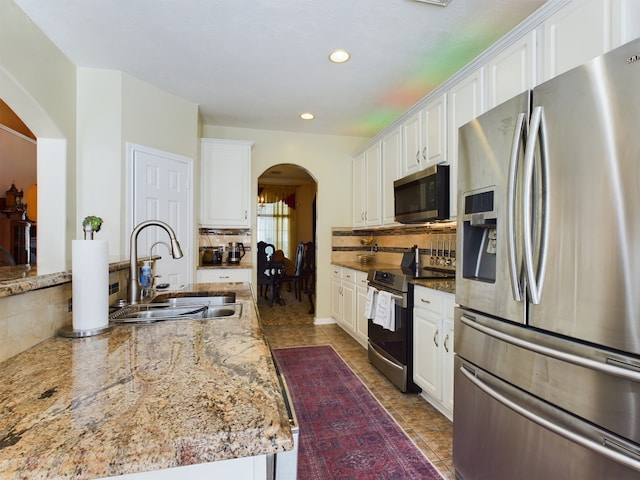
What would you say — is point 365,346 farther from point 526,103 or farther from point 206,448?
point 206,448

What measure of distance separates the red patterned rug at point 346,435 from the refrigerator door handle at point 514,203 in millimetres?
1088

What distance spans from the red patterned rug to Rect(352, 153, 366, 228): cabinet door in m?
2.05

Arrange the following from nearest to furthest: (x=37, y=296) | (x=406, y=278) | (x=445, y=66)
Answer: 1. (x=37, y=296)
2. (x=406, y=278)
3. (x=445, y=66)

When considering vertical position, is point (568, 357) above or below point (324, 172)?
below

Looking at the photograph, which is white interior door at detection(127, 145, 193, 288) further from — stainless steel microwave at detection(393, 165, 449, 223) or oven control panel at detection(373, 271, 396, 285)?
stainless steel microwave at detection(393, 165, 449, 223)

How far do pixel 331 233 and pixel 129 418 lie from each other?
13.8 ft

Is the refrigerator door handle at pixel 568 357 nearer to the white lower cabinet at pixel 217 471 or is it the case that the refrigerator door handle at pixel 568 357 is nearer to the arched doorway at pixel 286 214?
the white lower cabinet at pixel 217 471

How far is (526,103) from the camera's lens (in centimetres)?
134

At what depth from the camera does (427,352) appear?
2330 mm

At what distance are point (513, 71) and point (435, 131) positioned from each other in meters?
0.78

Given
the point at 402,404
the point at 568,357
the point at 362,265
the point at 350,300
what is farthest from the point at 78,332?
the point at 362,265

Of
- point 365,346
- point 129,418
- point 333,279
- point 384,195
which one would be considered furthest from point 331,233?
point 129,418

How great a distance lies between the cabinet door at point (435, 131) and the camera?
2518mm

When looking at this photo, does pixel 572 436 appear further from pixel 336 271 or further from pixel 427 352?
pixel 336 271
